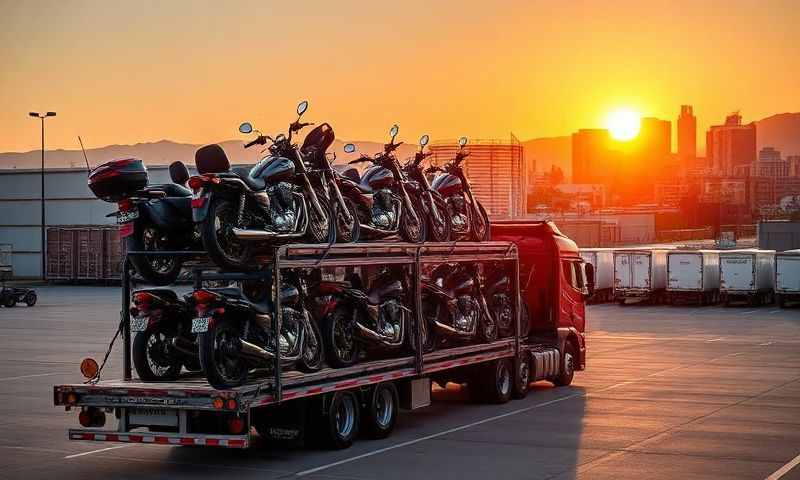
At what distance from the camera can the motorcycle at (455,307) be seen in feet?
70.7

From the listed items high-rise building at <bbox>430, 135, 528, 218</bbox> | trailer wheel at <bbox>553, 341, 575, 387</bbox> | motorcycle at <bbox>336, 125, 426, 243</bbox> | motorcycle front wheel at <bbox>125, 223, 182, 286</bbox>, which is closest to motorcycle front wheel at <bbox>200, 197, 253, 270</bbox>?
motorcycle front wheel at <bbox>125, 223, 182, 286</bbox>

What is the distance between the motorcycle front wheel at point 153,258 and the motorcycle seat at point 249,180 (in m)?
1.27

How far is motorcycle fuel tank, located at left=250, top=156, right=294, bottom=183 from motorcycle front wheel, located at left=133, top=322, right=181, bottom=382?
2.38 meters

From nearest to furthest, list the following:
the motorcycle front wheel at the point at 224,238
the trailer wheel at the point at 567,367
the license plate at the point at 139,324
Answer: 1. the motorcycle front wheel at the point at 224,238
2. the license plate at the point at 139,324
3. the trailer wheel at the point at 567,367

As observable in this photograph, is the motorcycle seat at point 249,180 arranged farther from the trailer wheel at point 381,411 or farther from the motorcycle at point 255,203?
the trailer wheel at point 381,411

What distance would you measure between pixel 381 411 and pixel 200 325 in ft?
13.7

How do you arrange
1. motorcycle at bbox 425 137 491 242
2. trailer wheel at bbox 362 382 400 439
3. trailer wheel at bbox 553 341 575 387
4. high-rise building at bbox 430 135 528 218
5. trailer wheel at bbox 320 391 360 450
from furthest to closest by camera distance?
1. high-rise building at bbox 430 135 528 218
2. trailer wheel at bbox 553 341 575 387
3. motorcycle at bbox 425 137 491 242
4. trailer wheel at bbox 362 382 400 439
5. trailer wheel at bbox 320 391 360 450

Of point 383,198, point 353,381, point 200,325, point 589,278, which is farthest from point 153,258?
point 589,278

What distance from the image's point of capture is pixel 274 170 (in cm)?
1817

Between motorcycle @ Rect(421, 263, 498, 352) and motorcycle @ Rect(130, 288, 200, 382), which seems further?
motorcycle @ Rect(421, 263, 498, 352)

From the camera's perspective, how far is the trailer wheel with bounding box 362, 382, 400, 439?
1916 cm

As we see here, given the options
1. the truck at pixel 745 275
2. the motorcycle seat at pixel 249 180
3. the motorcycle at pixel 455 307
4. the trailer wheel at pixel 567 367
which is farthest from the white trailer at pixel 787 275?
the motorcycle seat at pixel 249 180

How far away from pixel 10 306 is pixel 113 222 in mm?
31051

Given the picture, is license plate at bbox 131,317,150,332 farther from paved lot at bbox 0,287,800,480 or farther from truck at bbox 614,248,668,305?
truck at bbox 614,248,668,305
